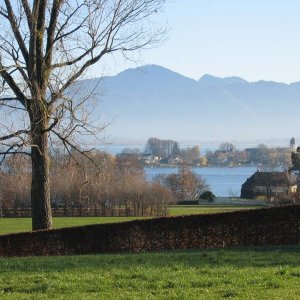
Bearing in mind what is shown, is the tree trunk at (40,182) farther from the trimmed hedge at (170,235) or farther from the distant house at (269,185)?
the distant house at (269,185)

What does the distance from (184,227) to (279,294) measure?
9.20 m

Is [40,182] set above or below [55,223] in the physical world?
above

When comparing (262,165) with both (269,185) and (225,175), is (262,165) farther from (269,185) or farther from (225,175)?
(269,185)

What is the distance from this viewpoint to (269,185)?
81.4 meters

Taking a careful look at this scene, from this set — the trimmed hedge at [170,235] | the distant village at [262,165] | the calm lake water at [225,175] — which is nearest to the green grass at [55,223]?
the distant village at [262,165]

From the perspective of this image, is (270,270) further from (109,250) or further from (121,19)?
(121,19)

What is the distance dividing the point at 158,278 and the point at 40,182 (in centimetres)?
968

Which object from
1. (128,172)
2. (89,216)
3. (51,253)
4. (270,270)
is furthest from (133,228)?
(128,172)

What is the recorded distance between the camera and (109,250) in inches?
678

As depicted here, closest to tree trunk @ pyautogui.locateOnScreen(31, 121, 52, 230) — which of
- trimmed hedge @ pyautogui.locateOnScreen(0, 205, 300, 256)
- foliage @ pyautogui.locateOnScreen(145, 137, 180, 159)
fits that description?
trimmed hedge @ pyautogui.locateOnScreen(0, 205, 300, 256)

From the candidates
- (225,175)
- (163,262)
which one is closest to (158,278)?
(163,262)

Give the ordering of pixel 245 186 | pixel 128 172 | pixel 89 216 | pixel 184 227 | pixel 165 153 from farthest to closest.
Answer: pixel 165 153 < pixel 245 186 < pixel 128 172 < pixel 89 216 < pixel 184 227

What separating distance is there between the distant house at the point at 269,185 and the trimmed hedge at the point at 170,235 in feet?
195

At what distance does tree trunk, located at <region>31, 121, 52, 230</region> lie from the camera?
1769 cm
